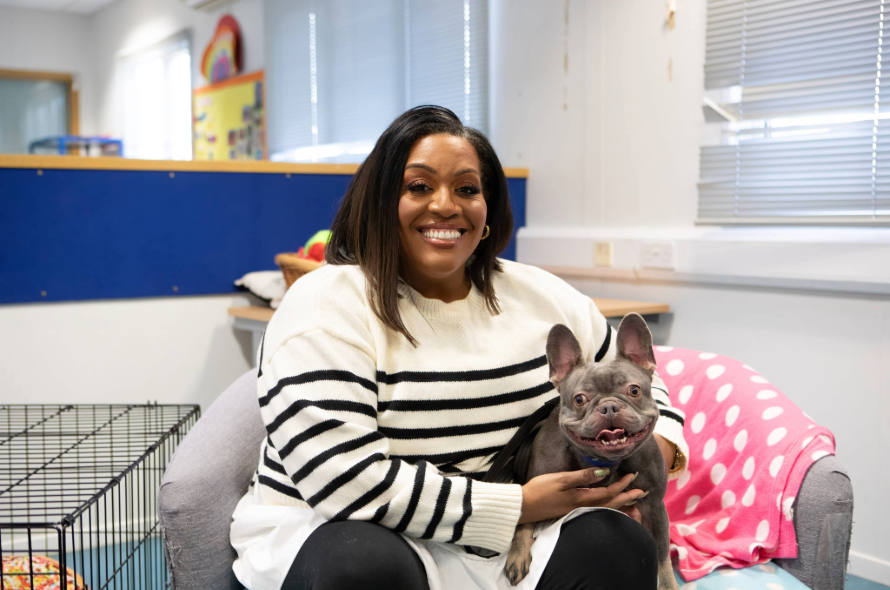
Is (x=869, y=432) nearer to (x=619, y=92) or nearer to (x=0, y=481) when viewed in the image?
(x=619, y=92)

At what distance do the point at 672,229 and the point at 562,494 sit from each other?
1684mm

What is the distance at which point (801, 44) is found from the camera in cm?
237

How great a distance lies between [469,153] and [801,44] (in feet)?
4.86

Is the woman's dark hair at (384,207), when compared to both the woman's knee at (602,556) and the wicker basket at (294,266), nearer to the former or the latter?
the woman's knee at (602,556)

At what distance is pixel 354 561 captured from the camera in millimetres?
1119

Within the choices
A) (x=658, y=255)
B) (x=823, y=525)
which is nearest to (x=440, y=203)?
(x=823, y=525)

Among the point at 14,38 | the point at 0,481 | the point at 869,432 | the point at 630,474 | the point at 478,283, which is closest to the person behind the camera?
the point at 630,474

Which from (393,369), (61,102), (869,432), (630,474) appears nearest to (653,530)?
(630,474)

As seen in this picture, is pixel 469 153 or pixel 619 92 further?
pixel 619 92

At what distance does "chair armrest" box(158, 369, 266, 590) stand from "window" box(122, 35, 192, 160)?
4.99 m

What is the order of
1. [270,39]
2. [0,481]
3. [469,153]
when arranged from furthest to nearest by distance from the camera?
[270,39]
[0,481]
[469,153]

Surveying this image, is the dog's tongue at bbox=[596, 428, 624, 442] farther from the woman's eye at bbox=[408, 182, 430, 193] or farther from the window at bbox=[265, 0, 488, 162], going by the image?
the window at bbox=[265, 0, 488, 162]

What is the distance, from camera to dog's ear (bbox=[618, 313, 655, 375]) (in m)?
1.32

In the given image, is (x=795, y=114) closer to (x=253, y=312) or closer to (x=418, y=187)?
(x=418, y=187)
